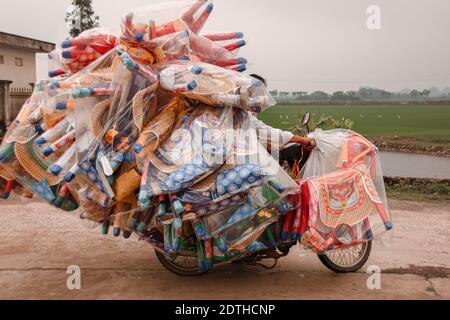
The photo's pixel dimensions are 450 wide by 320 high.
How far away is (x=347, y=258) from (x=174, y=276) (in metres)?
1.50

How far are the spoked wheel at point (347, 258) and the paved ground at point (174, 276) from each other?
0.07m

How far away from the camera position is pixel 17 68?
74.6 ft

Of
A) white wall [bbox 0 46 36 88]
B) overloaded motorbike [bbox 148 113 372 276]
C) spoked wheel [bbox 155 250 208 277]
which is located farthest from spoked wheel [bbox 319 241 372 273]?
white wall [bbox 0 46 36 88]

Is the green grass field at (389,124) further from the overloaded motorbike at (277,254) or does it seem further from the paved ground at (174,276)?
the paved ground at (174,276)

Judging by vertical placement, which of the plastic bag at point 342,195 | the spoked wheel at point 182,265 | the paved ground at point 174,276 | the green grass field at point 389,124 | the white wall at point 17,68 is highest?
the white wall at point 17,68

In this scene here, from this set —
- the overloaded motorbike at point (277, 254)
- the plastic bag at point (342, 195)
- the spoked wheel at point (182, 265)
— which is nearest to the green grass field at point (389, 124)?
the overloaded motorbike at point (277, 254)

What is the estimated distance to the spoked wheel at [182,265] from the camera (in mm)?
4398

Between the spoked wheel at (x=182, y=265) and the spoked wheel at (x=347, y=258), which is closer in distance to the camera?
the spoked wheel at (x=182, y=265)

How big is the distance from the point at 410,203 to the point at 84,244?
474 centimetres

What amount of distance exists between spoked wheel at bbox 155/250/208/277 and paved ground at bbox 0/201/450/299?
0.06 m

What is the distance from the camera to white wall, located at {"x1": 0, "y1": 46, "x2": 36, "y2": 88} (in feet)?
71.8

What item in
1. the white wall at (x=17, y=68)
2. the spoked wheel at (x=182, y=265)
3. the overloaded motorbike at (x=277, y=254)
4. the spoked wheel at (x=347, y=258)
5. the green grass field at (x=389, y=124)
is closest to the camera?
the overloaded motorbike at (x=277, y=254)

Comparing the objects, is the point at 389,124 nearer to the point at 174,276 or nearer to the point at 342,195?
the point at 342,195

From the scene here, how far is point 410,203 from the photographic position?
7.90m
